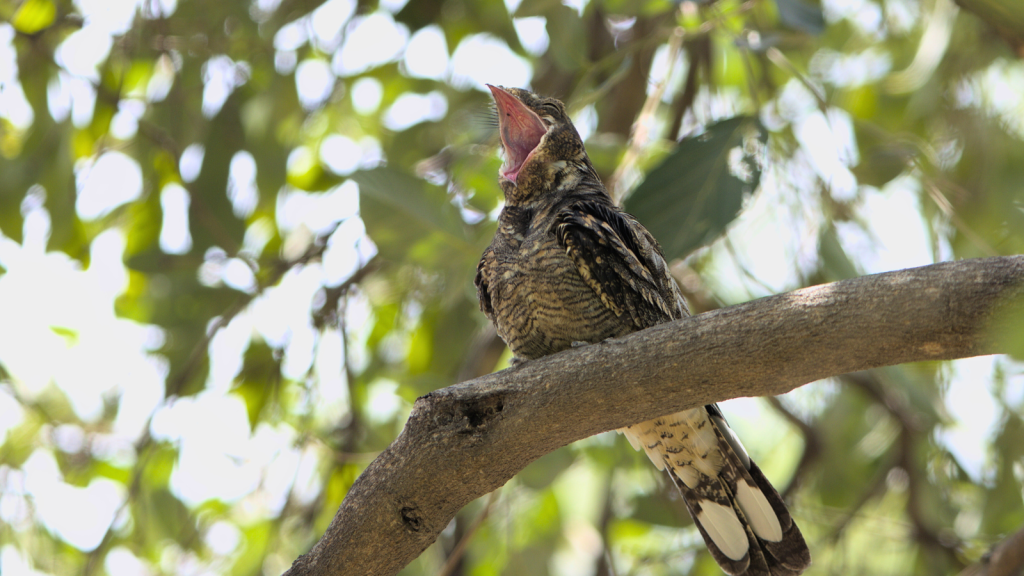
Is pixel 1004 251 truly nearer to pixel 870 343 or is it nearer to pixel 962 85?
pixel 962 85

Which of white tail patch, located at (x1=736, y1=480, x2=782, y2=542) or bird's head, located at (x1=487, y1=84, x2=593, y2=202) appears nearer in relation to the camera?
white tail patch, located at (x1=736, y1=480, x2=782, y2=542)

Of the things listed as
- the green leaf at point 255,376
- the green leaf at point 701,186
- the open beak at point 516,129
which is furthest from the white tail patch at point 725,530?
the green leaf at point 255,376

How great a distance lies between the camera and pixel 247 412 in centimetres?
346

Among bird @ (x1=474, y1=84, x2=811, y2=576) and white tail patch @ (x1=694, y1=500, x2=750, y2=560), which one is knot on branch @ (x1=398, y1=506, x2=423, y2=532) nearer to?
bird @ (x1=474, y1=84, x2=811, y2=576)

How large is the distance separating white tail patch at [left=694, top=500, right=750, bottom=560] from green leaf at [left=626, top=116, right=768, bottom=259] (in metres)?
0.68

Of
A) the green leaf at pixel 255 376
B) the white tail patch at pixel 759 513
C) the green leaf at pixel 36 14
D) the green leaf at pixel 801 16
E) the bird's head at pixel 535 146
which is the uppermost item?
the green leaf at pixel 801 16

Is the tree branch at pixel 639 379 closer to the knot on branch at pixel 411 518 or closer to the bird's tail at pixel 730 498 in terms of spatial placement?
the knot on branch at pixel 411 518

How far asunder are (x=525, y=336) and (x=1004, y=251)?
190 centimetres

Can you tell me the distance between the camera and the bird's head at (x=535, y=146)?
7.25ft

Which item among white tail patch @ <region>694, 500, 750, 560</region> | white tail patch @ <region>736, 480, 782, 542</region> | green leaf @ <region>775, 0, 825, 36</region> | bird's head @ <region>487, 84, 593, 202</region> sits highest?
green leaf @ <region>775, 0, 825, 36</region>

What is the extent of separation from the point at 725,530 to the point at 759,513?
0.10 m

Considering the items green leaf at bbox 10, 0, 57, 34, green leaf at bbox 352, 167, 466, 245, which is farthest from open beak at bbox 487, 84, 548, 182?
green leaf at bbox 10, 0, 57, 34

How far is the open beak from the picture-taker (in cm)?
234

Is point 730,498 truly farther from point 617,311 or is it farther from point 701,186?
point 701,186
